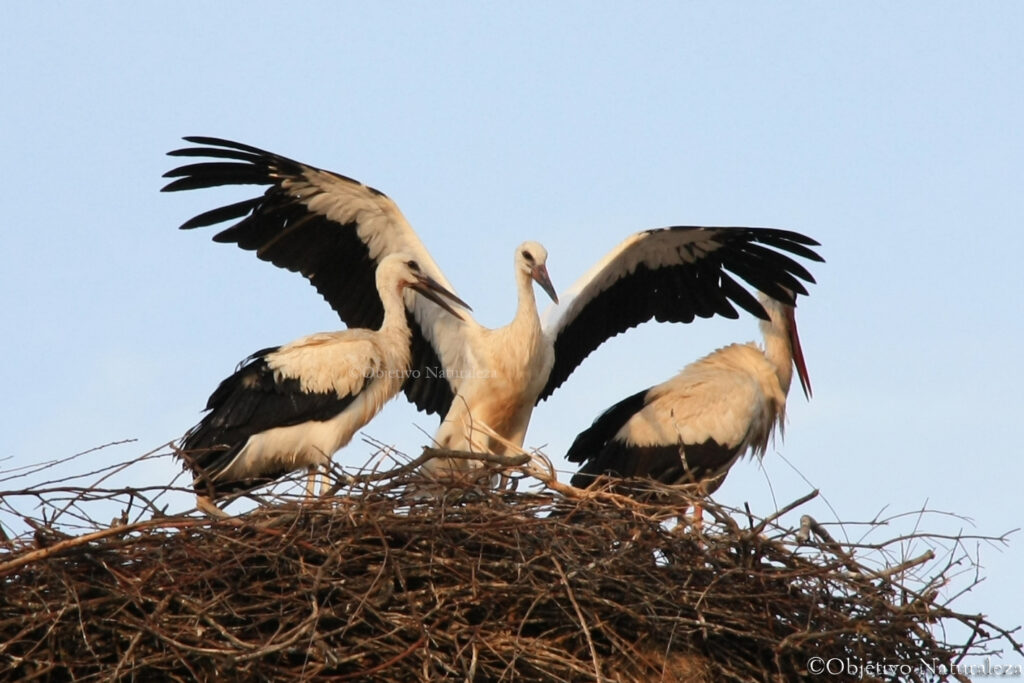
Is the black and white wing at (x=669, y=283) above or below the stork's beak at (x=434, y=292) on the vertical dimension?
above

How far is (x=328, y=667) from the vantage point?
541 cm

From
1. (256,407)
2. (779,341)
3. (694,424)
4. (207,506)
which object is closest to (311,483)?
(207,506)

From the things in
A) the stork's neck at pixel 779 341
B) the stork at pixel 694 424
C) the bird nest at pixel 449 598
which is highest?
the stork's neck at pixel 779 341

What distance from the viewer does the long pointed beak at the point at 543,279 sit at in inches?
313

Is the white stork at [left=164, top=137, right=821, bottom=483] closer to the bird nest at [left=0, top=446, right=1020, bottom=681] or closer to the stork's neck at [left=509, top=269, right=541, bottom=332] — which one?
the stork's neck at [left=509, top=269, right=541, bottom=332]

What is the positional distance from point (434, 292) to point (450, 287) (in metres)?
0.16

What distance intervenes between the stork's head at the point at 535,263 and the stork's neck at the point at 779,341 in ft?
4.70

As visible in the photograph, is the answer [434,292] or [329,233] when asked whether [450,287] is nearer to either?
[434,292]

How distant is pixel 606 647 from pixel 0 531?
2222mm

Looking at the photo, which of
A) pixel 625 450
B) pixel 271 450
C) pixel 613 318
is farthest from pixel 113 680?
pixel 613 318

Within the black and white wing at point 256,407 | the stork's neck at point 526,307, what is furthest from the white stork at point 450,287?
the black and white wing at point 256,407

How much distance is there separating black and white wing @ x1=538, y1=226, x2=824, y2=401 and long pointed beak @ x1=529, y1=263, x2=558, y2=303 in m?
0.49

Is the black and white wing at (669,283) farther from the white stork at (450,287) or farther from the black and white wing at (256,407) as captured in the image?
the black and white wing at (256,407)

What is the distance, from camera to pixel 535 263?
8.02 m
